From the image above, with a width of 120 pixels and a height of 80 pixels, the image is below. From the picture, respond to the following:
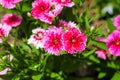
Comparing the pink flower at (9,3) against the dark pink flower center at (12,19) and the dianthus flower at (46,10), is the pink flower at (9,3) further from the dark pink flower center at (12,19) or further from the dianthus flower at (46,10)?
the dark pink flower center at (12,19)

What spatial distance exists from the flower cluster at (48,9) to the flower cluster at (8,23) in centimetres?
26

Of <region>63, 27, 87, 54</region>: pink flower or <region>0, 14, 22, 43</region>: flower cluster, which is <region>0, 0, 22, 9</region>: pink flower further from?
<region>63, 27, 87, 54</region>: pink flower

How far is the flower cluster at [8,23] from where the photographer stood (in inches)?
102

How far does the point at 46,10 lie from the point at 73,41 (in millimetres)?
318

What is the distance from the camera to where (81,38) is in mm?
2355

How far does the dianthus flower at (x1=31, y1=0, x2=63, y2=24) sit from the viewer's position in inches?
95.9

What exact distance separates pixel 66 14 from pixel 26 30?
340mm

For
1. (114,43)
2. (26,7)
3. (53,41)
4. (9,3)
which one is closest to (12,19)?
(26,7)

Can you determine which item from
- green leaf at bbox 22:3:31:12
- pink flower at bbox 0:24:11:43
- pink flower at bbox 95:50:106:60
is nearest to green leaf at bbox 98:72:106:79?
pink flower at bbox 95:50:106:60

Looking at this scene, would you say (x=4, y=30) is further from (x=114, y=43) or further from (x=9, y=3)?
(x=114, y=43)

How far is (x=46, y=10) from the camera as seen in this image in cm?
248

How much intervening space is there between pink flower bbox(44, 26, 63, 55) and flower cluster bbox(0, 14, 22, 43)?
0.36 metres

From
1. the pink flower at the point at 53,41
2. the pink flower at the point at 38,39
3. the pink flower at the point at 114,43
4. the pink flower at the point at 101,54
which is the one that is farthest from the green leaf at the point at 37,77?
the pink flower at the point at 101,54

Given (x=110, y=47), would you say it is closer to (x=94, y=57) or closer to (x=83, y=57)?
(x=83, y=57)
